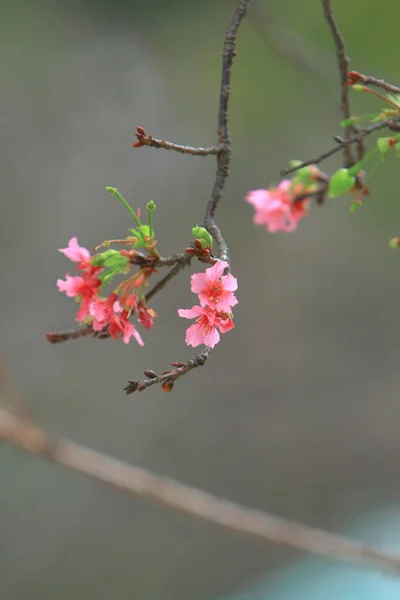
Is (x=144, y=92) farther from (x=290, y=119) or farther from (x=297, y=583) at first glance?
(x=297, y=583)

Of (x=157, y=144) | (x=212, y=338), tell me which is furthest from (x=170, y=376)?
(x=157, y=144)

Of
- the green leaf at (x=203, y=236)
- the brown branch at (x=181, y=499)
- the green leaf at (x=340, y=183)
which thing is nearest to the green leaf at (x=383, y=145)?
the green leaf at (x=340, y=183)

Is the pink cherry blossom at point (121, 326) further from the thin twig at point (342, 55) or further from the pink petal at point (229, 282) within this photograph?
the thin twig at point (342, 55)

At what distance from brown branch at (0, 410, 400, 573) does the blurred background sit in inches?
25.0

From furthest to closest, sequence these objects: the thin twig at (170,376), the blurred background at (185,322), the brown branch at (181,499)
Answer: the blurred background at (185,322) < the brown branch at (181,499) < the thin twig at (170,376)

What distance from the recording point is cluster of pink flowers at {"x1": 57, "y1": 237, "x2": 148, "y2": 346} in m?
0.40

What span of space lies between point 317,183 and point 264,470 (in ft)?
5.21

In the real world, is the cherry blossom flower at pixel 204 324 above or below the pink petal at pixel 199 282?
below

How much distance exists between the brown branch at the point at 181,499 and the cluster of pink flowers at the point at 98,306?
68cm

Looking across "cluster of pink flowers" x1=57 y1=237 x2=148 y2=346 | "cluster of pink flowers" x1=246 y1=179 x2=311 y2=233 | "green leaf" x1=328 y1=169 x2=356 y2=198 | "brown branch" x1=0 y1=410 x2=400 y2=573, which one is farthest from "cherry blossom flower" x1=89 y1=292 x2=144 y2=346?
"brown branch" x1=0 y1=410 x2=400 y2=573

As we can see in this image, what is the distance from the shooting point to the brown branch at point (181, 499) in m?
1.04

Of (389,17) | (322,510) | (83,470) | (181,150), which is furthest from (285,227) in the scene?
(389,17)

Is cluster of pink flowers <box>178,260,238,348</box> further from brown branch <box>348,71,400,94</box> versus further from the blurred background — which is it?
the blurred background

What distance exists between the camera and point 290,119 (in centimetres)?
258
